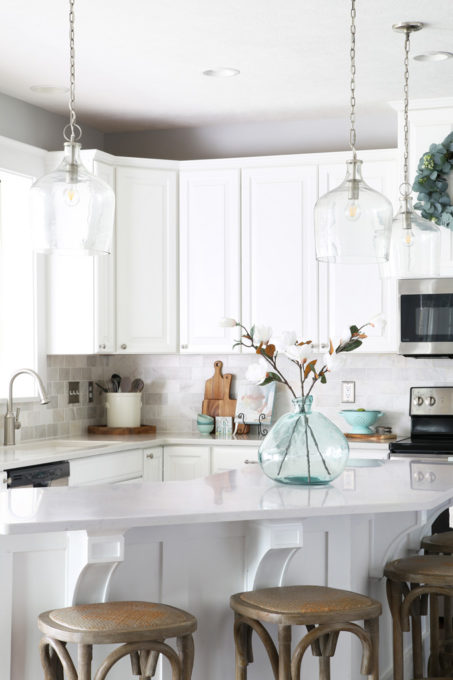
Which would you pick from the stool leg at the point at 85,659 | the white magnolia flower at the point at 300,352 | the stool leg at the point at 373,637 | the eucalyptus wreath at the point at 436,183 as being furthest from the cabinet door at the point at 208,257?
the stool leg at the point at 85,659

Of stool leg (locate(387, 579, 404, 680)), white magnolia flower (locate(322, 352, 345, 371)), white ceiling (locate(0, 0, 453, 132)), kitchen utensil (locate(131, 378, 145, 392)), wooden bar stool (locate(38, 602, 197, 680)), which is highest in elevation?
white ceiling (locate(0, 0, 453, 132))

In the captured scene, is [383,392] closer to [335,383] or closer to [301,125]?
[335,383]

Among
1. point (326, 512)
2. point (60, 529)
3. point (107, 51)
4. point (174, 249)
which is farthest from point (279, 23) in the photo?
point (60, 529)

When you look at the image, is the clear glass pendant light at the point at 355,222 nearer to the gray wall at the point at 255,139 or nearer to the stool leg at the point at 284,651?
the stool leg at the point at 284,651

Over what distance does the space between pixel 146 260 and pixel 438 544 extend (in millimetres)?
2727

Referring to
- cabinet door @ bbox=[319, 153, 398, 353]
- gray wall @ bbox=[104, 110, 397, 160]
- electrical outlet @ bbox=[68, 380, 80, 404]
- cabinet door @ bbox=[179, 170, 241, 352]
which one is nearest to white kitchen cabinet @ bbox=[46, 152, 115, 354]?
electrical outlet @ bbox=[68, 380, 80, 404]

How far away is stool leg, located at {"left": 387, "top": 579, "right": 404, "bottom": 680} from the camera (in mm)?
3029

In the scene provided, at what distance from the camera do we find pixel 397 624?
3027 millimetres

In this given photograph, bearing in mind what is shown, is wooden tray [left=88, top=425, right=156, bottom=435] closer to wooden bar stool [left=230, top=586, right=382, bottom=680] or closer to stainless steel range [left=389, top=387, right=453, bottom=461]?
stainless steel range [left=389, top=387, right=453, bottom=461]

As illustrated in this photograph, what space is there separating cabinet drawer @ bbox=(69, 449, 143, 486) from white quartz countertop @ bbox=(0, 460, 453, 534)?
158cm

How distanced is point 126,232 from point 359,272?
4.54 ft

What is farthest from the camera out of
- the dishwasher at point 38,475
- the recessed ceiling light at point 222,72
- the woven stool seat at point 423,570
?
the recessed ceiling light at point 222,72

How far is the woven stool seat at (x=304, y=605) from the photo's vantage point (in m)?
2.49

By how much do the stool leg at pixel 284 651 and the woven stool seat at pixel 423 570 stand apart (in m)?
0.61
